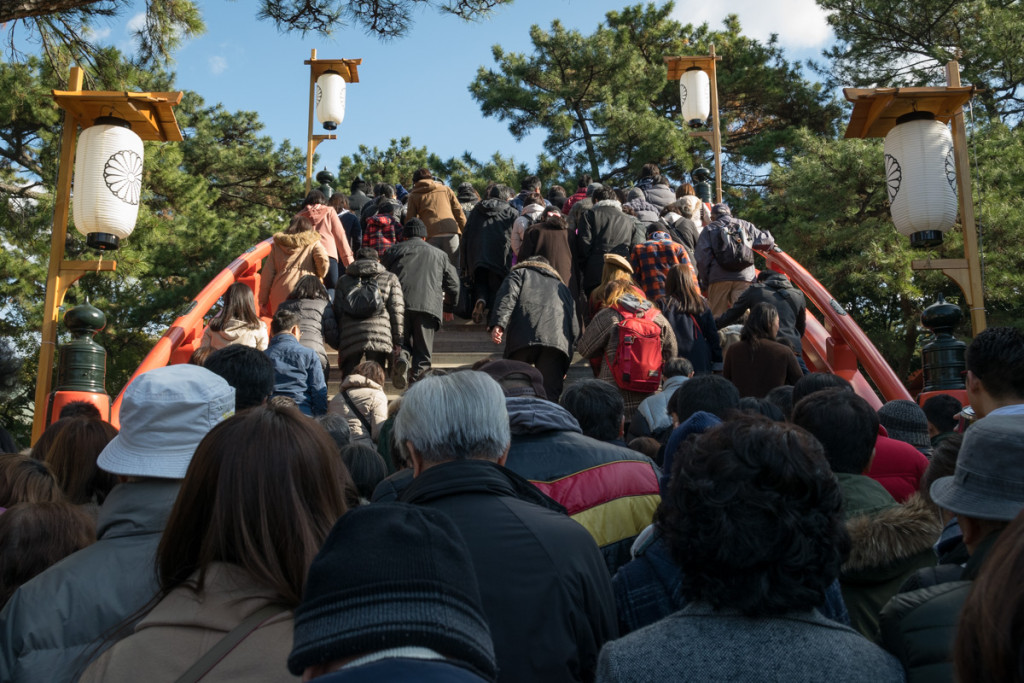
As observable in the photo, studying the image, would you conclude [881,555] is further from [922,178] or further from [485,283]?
[485,283]

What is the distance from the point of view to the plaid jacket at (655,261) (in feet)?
28.6

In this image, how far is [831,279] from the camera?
1527cm

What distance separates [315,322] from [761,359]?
3816 mm

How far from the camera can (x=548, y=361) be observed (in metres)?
7.49

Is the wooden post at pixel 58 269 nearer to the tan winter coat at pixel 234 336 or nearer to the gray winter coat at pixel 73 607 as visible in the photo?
the tan winter coat at pixel 234 336

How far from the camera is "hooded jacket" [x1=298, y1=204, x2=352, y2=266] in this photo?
986cm

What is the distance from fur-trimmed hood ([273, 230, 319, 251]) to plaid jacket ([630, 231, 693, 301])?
3.30m

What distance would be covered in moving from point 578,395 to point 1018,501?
2549 millimetres

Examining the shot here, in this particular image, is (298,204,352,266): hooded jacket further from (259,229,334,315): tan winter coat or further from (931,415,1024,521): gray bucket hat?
(931,415,1024,521): gray bucket hat

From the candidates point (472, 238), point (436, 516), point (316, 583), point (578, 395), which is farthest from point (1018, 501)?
point (472, 238)

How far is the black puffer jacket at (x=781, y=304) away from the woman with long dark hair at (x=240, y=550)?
245 inches

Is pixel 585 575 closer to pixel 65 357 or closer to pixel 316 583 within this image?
pixel 316 583

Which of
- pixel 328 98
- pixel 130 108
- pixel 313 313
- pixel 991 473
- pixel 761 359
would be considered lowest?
pixel 991 473

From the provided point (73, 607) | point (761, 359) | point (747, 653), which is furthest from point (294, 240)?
point (747, 653)
